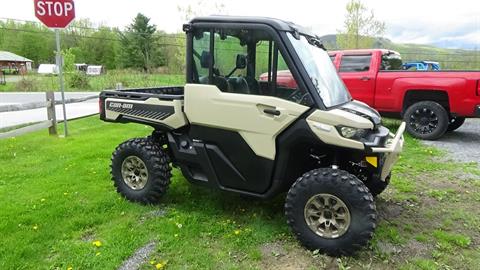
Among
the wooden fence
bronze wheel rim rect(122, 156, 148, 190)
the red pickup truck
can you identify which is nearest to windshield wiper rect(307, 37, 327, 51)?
bronze wheel rim rect(122, 156, 148, 190)

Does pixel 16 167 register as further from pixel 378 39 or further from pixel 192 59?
pixel 378 39

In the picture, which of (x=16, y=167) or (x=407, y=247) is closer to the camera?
(x=407, y=247)

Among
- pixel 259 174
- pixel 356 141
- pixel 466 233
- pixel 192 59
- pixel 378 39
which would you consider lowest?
pixel 466 233

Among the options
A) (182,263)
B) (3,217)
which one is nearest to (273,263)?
(182,263)

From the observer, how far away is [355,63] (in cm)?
952

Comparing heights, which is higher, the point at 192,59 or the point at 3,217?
the point at 192,59

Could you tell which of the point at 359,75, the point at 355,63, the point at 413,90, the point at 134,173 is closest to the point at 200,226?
the point at 134,173

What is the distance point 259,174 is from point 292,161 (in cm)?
35

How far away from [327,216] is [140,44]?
156 feet

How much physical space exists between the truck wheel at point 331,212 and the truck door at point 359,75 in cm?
618

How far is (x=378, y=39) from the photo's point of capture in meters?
24.0

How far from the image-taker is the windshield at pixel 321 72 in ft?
12.1

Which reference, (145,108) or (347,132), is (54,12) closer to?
(145,108)

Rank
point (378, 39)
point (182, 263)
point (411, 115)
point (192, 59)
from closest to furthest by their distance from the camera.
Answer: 1. point (182, 263)
2. point (192, 59)
3. point (411, 115)
4. point (378, 39)
